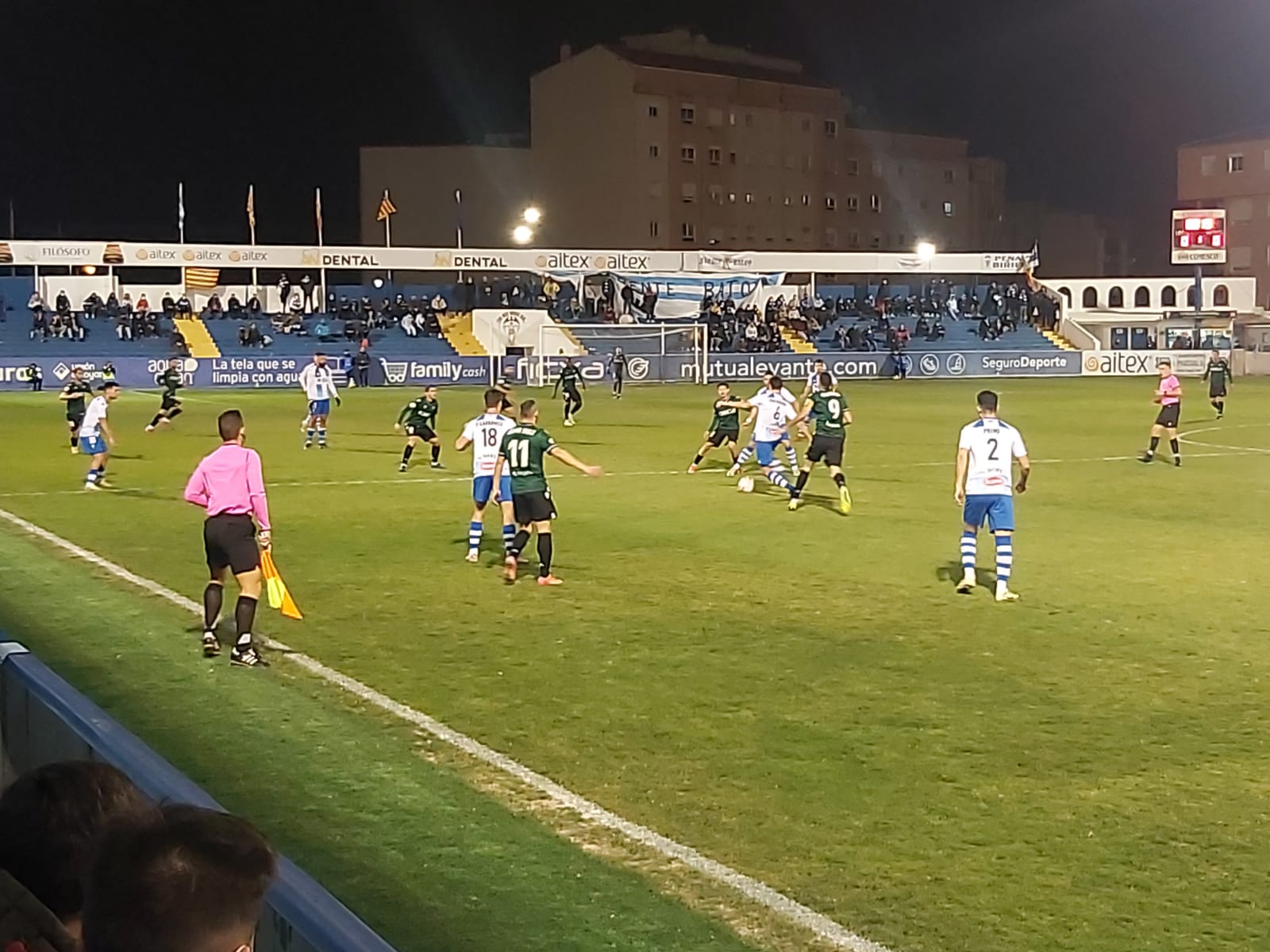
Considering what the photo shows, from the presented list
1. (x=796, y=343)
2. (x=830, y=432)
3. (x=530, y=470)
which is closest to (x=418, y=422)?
(x=830, y=432)

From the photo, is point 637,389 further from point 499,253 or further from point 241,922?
point 241,922

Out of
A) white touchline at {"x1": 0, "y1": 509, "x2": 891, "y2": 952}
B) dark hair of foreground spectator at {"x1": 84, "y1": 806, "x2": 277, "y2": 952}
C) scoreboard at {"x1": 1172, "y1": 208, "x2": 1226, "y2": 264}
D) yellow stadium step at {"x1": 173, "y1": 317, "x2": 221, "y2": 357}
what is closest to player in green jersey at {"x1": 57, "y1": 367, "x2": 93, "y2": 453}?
white touchline at {"x1": 0, "y1": 509, "x2": 891, "y2": 952}

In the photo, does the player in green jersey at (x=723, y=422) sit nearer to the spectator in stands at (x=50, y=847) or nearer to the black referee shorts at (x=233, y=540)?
the black referee shorts at (x=233, y=540)

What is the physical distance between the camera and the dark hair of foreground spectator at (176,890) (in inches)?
101

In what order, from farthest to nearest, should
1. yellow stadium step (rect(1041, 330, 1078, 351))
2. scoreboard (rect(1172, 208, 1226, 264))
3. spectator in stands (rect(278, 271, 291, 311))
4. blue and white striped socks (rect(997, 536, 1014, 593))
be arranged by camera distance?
yellow stadium step (rect(1041, 330, 1078, 351)) → scoreboard (rect(1172, 208, 1226, 264)) → spectator in stands (rect(278, 271, 291, 311)) → blue and white striped socks (rect(997, 536, 1014, 593))

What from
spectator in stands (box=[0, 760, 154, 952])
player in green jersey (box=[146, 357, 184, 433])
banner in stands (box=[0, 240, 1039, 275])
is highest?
banner in stands (box=[0, 240, 1039, 275])

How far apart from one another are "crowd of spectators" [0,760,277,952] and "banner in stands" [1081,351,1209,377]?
67.1 m

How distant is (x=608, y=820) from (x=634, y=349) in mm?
57157

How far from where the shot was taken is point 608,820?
7359 mm

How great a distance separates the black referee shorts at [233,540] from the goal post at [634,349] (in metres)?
47.6

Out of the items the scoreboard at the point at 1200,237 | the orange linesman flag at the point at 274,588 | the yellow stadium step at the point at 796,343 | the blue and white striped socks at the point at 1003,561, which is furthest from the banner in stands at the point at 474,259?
the blue and white striped socks at the point at 1003,561

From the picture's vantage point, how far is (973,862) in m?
6.77

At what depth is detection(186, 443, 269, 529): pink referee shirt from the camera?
35.1 ft

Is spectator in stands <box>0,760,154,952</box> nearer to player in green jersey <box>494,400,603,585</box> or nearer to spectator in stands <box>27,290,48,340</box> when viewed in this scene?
Result: player in green jersey <box>494,400,603,585</box>
